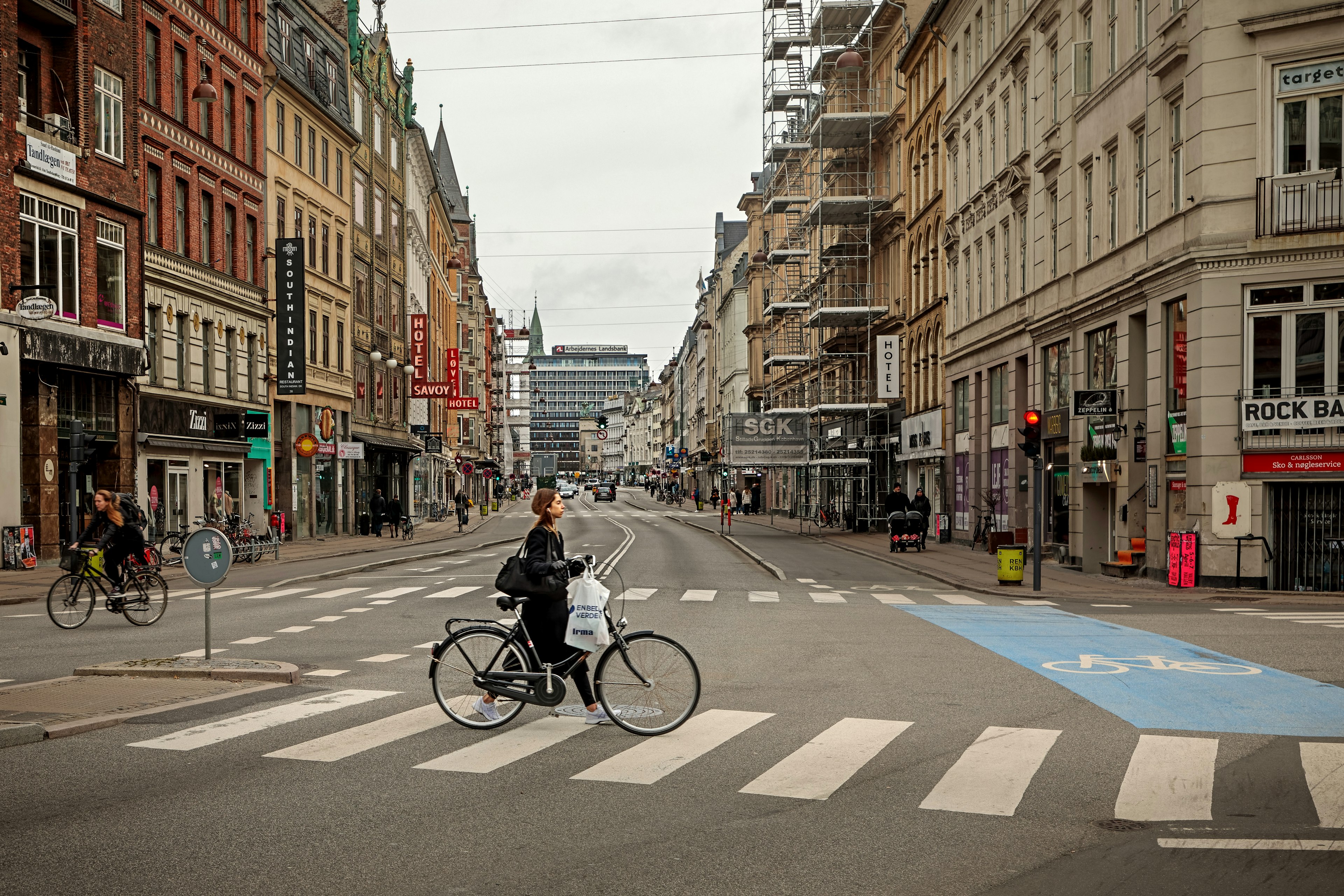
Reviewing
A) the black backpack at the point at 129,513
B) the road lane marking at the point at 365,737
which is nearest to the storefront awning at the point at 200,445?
the black backpack at the point at 129,513

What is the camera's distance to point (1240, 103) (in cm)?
2264

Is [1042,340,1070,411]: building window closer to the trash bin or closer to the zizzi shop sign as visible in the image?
the trash bin

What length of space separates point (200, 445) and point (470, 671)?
28.9m

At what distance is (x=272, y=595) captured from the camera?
22359 millimetres

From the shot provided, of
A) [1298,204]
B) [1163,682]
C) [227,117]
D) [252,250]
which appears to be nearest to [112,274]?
[227,117]

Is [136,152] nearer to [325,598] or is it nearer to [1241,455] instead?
[325,598]

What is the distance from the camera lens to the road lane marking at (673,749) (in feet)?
25.6

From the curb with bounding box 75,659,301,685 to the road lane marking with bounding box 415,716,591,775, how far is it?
3087mm

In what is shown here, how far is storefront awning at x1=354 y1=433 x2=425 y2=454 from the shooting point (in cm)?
5284

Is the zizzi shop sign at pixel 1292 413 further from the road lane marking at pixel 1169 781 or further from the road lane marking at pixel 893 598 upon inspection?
the road lane marking at pixel 1169 781

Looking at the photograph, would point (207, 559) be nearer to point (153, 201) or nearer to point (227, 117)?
point (153, 201)

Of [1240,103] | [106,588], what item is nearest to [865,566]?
[1240,103]

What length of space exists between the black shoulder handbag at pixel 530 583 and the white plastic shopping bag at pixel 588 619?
132 mm

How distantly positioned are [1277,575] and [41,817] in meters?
21.2
